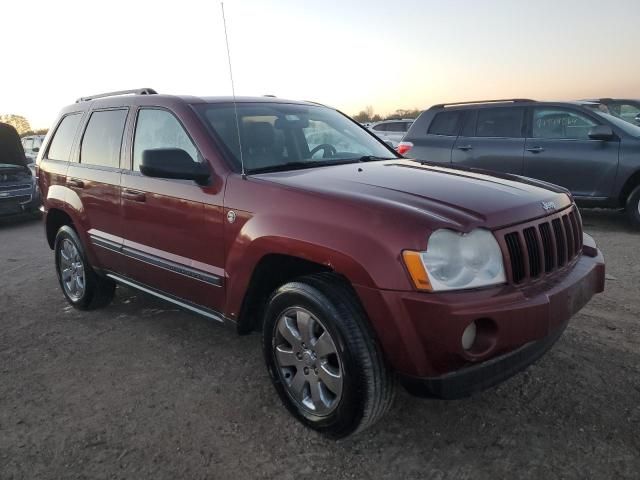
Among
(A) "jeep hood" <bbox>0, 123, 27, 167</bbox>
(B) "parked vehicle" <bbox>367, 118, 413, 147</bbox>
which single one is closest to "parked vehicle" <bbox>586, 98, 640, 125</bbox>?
(B) "parked vehicle" <bbox>367, 118, 413, 147</bbox>

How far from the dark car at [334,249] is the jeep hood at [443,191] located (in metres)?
0.01

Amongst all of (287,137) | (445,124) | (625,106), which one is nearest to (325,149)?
(287,137)

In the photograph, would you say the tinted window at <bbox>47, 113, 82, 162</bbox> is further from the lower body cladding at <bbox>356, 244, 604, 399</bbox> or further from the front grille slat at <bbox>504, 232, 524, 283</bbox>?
the front grille slat at <bbox>504, 232, 524, 283</bbox>

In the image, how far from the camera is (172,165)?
291cm

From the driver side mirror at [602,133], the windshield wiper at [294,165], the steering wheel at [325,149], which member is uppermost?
the steering wheel at [325,149]

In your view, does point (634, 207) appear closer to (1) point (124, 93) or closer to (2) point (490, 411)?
(2) point (490, 411)

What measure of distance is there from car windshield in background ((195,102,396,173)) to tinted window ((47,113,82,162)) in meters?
1.80

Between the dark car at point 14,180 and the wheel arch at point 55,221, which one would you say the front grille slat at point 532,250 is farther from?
the dark car at point 14,180

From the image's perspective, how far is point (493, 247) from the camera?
227 cm

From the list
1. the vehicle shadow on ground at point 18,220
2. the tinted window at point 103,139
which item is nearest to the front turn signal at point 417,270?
the tinted window at point 103,139

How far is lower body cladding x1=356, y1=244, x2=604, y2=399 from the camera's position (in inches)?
83.4

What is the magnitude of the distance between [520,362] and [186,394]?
6.05ft

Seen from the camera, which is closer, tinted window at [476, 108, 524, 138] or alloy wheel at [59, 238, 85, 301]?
alloy wheel at [59, 238, 85, 301]

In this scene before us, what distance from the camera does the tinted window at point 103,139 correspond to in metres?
3.91
